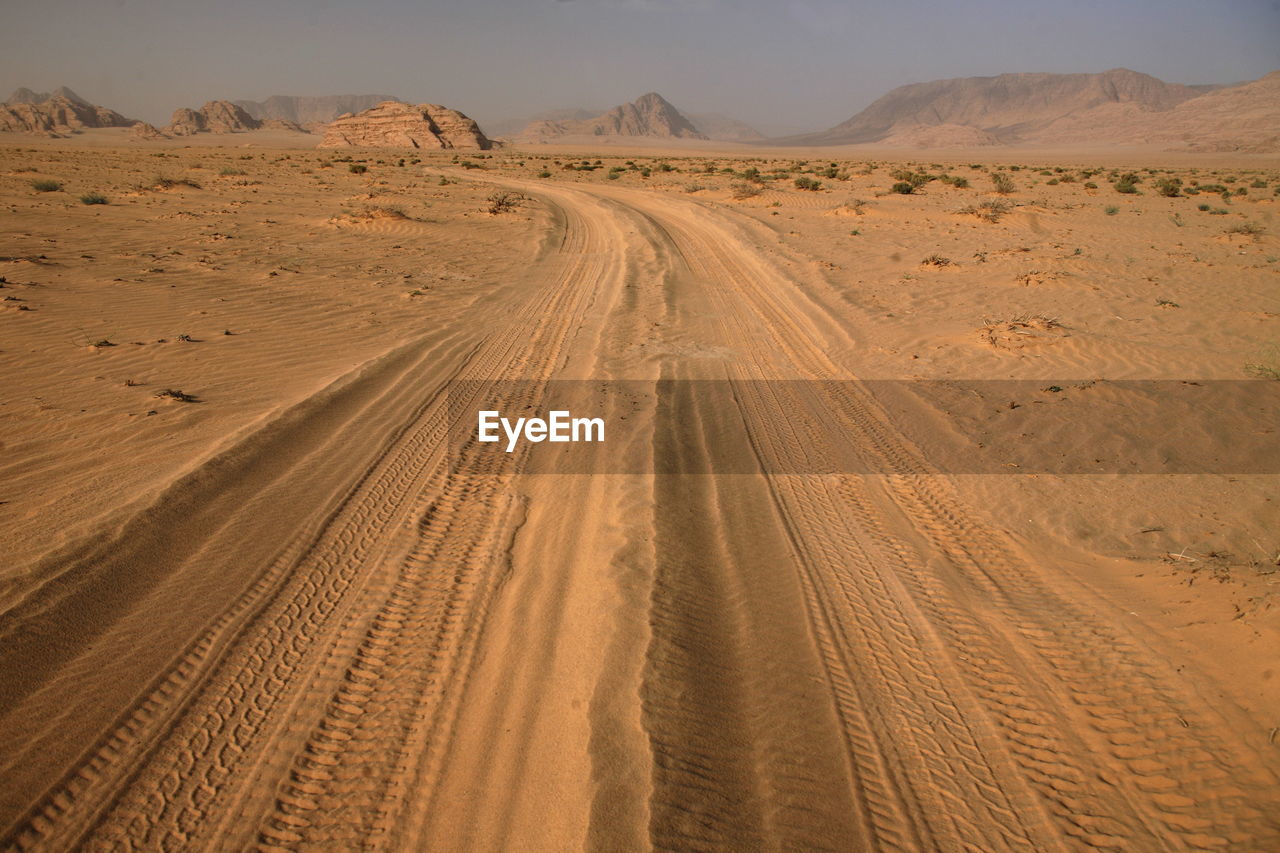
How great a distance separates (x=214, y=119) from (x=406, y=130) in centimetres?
7584

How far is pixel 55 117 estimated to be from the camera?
104 m

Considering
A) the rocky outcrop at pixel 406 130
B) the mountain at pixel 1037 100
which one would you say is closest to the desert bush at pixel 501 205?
the rocky outcrop at pixel 406 130

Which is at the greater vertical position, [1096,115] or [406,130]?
[1096,115]

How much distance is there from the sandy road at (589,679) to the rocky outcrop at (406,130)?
234ft

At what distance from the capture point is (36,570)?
4.11 metres

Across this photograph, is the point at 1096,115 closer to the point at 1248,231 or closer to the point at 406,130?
the point at 406,130

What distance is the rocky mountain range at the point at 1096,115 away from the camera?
3423 inches

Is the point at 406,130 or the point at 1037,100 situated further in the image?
the point at 1037,100

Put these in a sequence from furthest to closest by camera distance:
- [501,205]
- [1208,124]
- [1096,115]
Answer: [1096,115]
[1208,124]
[501,205]

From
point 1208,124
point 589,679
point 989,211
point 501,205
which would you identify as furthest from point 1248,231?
point 1208,124

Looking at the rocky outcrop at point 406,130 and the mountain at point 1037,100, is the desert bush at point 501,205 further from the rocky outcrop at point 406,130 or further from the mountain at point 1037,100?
the mountain at point 1037,100

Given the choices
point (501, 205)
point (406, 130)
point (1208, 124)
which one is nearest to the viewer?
point (501, 205)

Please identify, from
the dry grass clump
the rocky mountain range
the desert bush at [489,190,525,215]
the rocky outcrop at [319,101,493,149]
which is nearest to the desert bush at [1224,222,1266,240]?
the dry grass clump

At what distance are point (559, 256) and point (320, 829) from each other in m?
13.2
